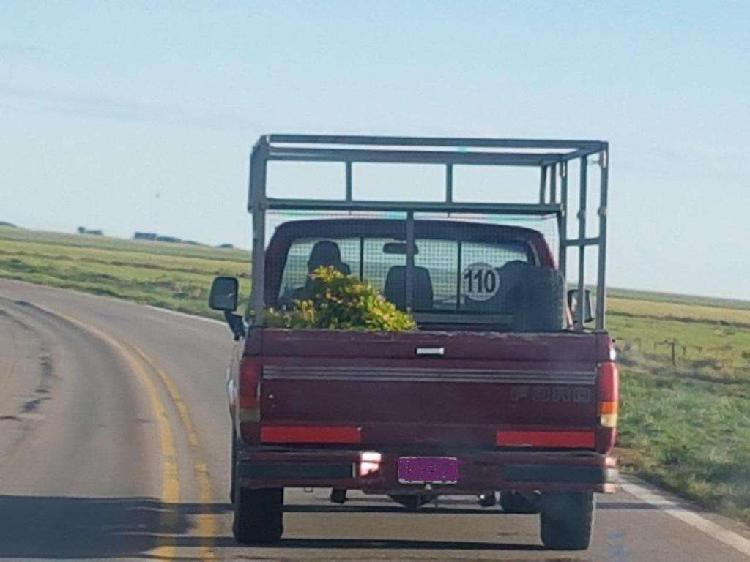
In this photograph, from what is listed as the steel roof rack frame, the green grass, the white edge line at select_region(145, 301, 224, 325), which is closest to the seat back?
the steel roof rack frame

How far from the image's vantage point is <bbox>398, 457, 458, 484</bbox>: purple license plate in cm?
1008

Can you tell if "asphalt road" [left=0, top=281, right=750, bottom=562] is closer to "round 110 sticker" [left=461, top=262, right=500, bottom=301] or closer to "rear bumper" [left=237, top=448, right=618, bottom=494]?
"rear bumper" [left=237, top=448, right=618, bottom=494]

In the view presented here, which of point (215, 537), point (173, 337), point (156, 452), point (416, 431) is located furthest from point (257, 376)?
point (173, 337)

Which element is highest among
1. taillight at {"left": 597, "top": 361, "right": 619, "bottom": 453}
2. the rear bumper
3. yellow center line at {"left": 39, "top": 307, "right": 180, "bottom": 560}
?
taillight at {"left": 597, "top": 361, "right": 619, "bottom": 453}

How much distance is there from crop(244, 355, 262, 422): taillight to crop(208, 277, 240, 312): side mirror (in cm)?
207

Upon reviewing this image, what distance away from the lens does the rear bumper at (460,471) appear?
10023mm

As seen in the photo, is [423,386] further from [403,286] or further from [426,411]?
[403,286]

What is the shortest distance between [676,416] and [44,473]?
9.29 meters

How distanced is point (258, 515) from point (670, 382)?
19011mm

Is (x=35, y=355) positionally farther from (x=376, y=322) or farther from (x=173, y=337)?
(x=376, y=322)

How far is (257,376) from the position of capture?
9.88 m

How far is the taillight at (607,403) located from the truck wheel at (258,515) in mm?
2045

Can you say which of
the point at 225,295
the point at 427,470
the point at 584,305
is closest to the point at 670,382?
the point at 584,305

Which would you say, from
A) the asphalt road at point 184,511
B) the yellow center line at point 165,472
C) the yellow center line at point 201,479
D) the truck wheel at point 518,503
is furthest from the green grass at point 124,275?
the truck wheel at point 518,503
